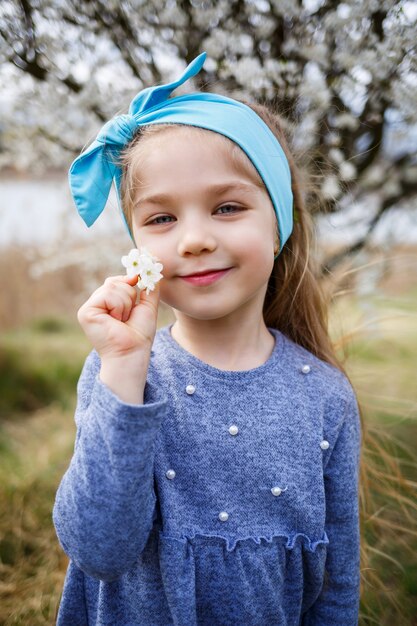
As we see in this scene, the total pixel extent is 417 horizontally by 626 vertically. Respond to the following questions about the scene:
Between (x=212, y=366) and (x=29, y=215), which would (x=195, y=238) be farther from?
(x=29, y=215)

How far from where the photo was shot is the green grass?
2.18m

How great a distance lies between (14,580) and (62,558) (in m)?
0.21

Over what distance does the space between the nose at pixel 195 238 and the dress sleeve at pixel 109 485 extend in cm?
37

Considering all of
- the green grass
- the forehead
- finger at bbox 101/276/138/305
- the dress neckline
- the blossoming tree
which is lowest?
the green grass

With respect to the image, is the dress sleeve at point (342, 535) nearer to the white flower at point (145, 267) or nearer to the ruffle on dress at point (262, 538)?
the ruffle on dress at point (262, 538)

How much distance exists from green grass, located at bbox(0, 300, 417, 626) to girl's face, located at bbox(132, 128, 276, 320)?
900mm

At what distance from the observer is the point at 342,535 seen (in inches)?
60.5

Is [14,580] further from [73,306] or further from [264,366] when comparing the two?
[73,306]

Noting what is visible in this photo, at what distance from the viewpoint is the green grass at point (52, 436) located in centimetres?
218

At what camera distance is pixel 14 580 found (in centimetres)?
235

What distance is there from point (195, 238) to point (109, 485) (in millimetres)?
599

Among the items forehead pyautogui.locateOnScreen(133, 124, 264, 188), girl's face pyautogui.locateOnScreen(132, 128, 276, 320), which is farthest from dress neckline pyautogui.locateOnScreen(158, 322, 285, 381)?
forehead pyautogui.locateOnScreen(133, 124, 264, 188)

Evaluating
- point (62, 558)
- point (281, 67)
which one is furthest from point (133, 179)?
point (62, 558)

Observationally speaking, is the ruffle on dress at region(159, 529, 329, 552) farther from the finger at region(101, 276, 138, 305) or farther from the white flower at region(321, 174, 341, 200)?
the white flower at region(321, 174, 341, 200)
